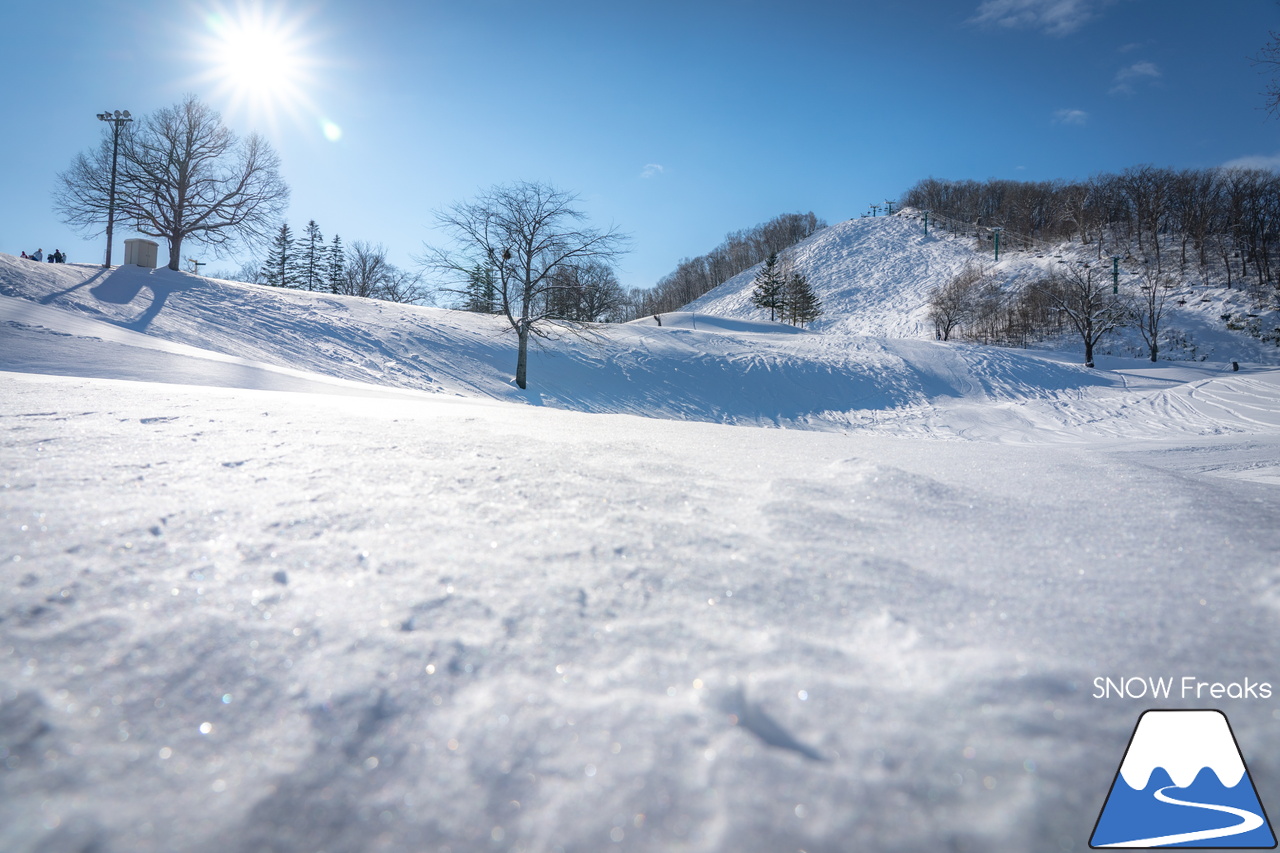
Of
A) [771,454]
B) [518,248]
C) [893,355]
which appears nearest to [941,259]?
[893,355]

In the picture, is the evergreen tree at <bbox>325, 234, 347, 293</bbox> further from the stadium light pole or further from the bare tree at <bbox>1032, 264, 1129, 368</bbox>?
the bare tree at <bbox>1032, 264, 1129, 368</bbox>

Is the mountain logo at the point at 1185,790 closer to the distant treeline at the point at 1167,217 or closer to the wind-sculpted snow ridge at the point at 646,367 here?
the wind-sculpted snow ridge at the point at 646,367

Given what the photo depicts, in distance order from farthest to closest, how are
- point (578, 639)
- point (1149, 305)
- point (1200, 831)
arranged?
point (1149, 305) → point (578, 639) → point (1200, 831)

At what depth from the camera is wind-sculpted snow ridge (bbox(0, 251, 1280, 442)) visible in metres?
14.6

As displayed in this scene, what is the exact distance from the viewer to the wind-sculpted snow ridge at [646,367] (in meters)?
14.6

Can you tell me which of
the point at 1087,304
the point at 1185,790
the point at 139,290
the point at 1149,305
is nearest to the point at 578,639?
the point at 1185,790

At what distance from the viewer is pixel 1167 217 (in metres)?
40.4

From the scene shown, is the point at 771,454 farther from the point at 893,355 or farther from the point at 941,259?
the point at 941,259

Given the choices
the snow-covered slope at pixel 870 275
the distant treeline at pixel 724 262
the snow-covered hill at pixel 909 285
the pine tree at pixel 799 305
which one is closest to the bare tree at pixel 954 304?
the snow-covered hill at pixel 909 285

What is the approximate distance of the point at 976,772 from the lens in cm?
85

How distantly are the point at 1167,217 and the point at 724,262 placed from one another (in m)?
45.0

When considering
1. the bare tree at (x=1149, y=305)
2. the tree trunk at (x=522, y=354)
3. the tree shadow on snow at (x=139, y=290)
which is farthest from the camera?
the bare tree at (x=1149, y=305)

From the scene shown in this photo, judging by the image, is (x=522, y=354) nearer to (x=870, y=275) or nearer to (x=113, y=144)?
(x=113, y=144)

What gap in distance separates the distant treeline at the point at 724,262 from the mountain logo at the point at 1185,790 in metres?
68.6
